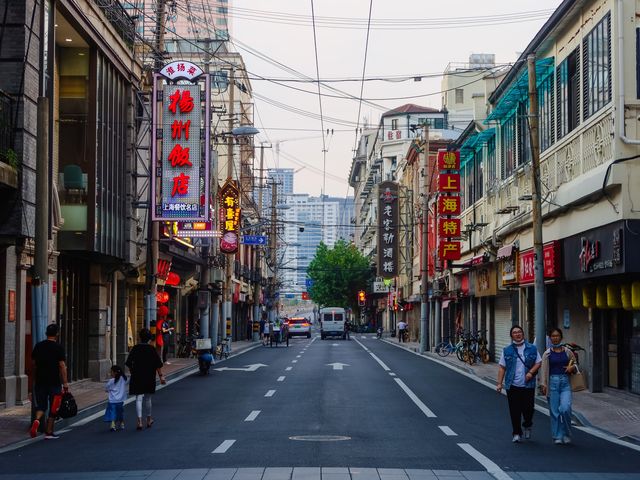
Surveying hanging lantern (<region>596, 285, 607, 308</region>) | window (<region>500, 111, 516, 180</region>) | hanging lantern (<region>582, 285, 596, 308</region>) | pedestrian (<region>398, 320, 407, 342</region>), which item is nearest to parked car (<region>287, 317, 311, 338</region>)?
pedestrian (<region>398, 320, 407, 342</region>)

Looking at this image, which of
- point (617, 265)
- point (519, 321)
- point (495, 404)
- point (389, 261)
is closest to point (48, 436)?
point (495, 404)

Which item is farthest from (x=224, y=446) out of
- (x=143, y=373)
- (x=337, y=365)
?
(x=337, y=365)

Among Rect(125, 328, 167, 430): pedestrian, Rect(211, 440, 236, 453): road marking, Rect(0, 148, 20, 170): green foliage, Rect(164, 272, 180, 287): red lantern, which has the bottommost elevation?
Rect(211, 440, 236, 453): road marking

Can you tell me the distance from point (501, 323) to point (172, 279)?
13719 mm

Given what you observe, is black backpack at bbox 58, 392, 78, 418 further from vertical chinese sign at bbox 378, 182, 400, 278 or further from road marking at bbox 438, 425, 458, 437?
vertical chinese sign at bbox 378, 182, 400, 278

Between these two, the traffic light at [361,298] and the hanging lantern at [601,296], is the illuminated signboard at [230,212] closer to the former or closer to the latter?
the hanging lantern at [601,296]

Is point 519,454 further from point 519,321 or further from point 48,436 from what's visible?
point 519,321

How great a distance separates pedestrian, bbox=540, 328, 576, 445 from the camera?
14547 millimetres

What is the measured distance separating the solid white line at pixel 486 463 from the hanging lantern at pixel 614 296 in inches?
353

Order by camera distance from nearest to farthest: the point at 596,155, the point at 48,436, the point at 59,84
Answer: the point at 48,436
the point at 596,155
the point at 59,84

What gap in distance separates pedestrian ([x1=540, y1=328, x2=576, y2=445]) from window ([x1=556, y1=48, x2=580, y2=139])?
35.4 feet

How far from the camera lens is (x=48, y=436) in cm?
1560

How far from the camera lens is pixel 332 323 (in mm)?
78000

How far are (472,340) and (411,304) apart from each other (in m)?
36.5
